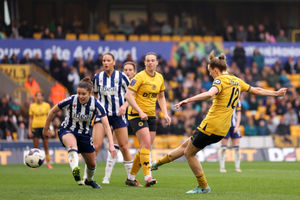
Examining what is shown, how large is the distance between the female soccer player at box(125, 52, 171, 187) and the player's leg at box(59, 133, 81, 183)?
44.7 inches

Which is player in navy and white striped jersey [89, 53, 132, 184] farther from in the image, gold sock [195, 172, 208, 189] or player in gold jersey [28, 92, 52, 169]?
player in gold jersey [28, 92, 52, 169]

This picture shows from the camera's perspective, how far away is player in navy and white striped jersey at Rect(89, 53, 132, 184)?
11461mm

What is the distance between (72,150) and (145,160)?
4.43ft

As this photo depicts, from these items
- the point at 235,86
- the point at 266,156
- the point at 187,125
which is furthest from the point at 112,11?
the point at 235,86

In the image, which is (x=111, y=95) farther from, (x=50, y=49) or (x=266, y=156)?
(x=50, y=49)

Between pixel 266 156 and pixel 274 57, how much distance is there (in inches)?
337

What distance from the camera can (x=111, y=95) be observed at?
1152cm

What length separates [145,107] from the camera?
36.2 ft

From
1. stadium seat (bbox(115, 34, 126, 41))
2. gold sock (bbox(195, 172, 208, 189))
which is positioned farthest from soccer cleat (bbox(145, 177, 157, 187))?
stadium seat (bbox(115, 34, 126, 41))

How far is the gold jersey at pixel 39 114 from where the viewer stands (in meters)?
17.9

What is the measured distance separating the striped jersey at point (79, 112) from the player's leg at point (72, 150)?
178 mm

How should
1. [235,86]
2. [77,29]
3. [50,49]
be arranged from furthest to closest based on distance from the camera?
[77,29] < [50,49] < [235,86]

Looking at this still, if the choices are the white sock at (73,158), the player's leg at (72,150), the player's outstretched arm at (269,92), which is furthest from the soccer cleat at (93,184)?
Answer: the player's outstretched arm at (269,92)

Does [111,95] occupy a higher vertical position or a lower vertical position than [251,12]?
lower
